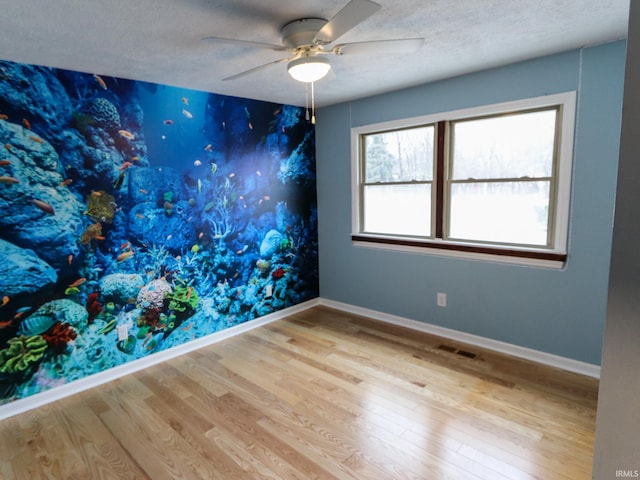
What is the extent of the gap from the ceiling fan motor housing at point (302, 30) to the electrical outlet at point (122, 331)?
249 centimetres

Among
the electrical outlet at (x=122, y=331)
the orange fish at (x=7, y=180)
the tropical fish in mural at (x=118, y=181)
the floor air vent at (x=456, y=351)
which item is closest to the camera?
the orange fish at (x=7, y=180)

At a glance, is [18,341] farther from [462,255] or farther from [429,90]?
[429,90]

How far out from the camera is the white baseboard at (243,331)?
8.48 ft

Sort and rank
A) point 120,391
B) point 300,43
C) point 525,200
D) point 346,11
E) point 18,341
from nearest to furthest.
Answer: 1. point 346,11
2. point 300,43
3. point 18,341
4. point 120,391
5. point 525,200

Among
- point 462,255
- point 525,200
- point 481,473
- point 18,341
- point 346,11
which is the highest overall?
point 346,11

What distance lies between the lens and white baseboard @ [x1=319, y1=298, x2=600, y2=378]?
279cm

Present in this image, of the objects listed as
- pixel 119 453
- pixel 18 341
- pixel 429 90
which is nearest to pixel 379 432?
pixel 119 453

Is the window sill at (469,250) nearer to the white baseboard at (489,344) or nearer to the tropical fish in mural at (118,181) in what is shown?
the white baseboard at (489,344)

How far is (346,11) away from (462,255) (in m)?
2.40

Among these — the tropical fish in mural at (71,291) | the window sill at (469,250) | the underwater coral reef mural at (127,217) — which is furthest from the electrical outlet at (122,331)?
the window sill at (469,250)

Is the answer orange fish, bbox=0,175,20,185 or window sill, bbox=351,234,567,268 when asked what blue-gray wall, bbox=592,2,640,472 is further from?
orange fish, bbox=0,175,20,185

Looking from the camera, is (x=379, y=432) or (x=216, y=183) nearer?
(x=379, y=432)

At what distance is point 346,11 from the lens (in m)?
1.57

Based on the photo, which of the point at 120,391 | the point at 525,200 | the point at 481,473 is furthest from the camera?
the point at 525,200
